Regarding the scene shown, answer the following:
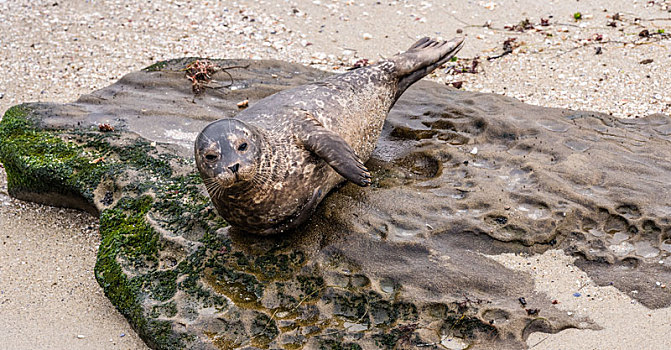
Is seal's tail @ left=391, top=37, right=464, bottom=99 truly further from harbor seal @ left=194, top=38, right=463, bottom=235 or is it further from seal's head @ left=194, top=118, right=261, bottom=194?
seal's head @ left=194, top=118, right=261, bottom=194

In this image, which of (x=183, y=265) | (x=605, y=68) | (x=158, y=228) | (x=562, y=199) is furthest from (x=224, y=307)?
(x=605, y=68)

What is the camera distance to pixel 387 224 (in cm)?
454

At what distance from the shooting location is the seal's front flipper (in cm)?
421

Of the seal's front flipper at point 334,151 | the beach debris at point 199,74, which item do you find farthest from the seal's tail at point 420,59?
the beach debris at point 199,74

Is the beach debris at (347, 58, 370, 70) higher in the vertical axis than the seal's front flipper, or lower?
lower

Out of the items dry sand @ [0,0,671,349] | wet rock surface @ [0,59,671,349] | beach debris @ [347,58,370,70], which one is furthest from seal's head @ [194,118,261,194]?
beach debris @ [347,58,370,70]

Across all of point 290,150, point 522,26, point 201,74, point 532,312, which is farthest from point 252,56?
point 532,312

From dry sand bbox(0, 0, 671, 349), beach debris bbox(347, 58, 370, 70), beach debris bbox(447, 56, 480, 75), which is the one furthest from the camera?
beach debris bbox(447, 56, 480, 75)

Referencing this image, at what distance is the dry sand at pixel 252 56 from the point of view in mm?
4293

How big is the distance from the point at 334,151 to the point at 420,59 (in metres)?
1.85

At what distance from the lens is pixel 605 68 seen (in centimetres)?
688

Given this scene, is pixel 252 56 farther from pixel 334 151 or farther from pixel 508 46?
pixel 334 151

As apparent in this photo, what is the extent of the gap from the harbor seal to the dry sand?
43.6 inches

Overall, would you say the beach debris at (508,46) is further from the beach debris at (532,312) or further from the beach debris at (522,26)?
the beach debris at (532,312)
